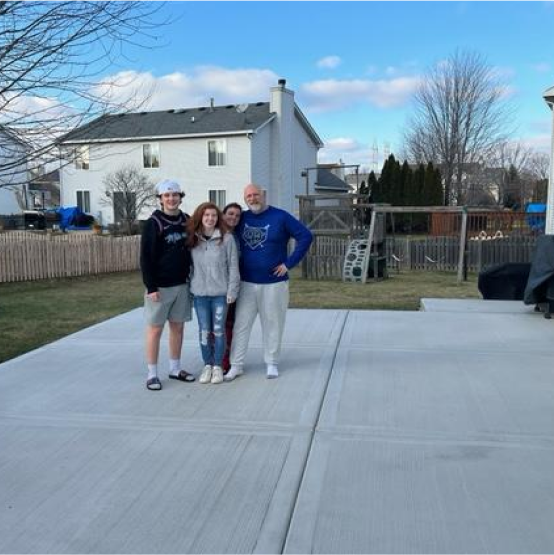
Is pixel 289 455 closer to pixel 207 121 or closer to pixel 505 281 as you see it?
pixel 505 281

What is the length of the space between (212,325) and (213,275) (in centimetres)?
43

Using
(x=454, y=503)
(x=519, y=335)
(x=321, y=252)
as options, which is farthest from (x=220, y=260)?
(x=321, y=252)

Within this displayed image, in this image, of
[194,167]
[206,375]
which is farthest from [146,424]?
[194,167]

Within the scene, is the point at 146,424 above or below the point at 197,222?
below

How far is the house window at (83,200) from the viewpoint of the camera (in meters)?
33.4

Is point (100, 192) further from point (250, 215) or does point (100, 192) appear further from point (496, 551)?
point (496, 551)

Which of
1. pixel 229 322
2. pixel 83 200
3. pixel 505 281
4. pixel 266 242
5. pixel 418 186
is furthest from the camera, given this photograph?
pixel 418 186

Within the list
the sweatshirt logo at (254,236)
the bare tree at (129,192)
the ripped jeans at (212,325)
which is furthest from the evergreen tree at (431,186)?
the ripped jeans at (212,325)

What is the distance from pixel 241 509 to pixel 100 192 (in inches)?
1252

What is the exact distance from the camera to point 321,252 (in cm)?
1678

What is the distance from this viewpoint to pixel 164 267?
450 cm

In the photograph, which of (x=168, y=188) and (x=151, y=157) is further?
(x=151, y=157)

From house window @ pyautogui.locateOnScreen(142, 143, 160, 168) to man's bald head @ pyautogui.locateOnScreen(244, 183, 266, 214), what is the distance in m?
27.3

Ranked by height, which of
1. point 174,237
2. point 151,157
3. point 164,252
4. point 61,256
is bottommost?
point 61,256
